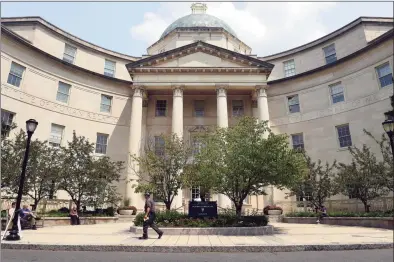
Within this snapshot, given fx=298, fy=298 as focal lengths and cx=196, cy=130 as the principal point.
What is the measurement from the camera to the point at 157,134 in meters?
33.2

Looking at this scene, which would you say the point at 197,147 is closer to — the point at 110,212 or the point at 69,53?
the point at 110,212

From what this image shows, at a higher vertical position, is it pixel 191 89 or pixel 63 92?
pixel 191 89

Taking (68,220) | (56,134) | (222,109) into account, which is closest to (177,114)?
(222,109)

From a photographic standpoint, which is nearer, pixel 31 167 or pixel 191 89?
pixel 31 167

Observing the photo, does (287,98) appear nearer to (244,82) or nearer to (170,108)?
(244,82)

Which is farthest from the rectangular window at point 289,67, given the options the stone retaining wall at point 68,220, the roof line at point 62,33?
the stone retaining wall at point 68,220

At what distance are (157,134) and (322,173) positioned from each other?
17.5 m

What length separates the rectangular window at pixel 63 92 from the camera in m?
30.0

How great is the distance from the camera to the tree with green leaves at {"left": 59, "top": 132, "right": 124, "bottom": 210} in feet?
69.5

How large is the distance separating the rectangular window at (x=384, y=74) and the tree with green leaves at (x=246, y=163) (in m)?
15.5

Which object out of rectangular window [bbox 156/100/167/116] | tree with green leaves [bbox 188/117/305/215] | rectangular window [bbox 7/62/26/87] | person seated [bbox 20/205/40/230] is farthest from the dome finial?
person seated [bbox 20/205/40/230]

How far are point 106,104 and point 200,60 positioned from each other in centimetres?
1158

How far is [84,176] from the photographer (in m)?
21.6

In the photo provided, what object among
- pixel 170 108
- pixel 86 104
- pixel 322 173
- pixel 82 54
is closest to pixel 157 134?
pixel 170 108
